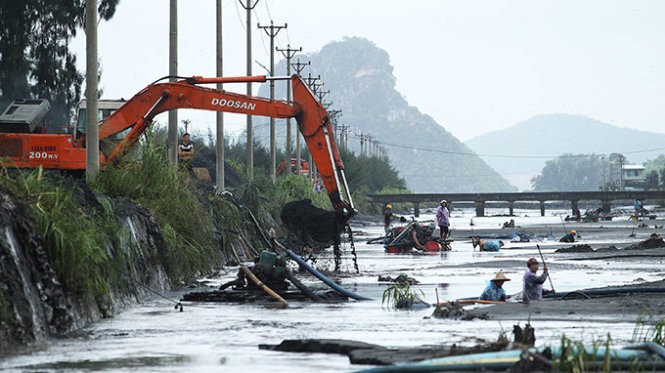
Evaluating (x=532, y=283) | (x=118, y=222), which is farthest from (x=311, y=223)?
(x=532, y=283)

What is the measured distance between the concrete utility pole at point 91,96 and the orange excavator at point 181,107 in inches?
93.5

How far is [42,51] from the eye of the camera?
2569 inches

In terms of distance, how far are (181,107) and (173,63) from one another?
31.4 feet

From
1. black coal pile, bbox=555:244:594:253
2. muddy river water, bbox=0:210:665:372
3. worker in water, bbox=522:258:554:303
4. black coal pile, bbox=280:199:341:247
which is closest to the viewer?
muddy river water, bbox=0:210:665:372

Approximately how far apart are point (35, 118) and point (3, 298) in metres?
18.6

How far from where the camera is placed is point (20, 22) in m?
63.4

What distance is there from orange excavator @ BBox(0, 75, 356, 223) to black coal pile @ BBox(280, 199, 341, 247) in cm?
61

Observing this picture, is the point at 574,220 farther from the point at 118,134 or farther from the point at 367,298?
the point at 367,298

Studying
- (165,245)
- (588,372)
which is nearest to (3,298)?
(588,372)

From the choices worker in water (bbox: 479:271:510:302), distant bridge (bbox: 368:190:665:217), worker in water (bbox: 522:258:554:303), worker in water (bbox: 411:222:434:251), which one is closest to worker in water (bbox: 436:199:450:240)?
worker in water (bbox: 411:222:434:251)

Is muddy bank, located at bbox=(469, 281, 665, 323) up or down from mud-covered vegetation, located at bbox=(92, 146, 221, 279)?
down

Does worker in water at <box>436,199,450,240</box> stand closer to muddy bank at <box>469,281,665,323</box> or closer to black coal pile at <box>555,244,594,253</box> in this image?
black coal pile at <box>555,244,594,253</box>

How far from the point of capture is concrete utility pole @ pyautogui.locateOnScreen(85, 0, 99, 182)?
30.0 meters

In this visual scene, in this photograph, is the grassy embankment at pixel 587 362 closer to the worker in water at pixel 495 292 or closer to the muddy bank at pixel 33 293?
the muddy bank at pixel 33 293
